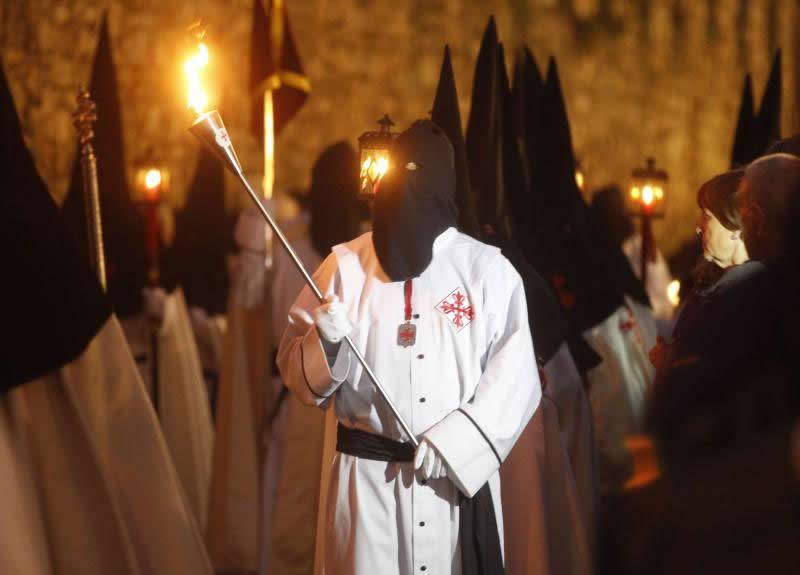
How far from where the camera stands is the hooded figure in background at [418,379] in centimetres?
376

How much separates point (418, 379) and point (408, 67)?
9.86m

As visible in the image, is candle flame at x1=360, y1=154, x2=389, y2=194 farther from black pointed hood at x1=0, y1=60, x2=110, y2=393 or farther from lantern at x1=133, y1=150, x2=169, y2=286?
lantern at x1=133, y1=150, x2=169, y2=286

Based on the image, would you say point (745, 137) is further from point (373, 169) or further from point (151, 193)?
point (151, 193)

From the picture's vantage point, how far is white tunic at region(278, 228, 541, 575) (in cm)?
376

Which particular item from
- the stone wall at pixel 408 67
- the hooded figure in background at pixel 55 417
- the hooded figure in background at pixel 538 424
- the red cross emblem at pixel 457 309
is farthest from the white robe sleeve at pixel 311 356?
the stone wall at pixel 408 67

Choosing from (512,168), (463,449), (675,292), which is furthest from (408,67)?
(463,449)

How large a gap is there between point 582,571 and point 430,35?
9475 mm

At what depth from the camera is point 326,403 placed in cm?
390

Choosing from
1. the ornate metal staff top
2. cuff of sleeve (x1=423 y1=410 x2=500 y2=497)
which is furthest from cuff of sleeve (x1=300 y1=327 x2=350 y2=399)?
the ornate metal staff top

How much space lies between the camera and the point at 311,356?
3.79 meters

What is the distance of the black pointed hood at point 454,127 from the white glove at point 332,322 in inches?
34.3

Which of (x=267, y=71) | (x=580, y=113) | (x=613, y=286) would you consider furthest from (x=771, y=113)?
(x=580, y=113)

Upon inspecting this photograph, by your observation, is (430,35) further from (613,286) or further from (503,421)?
(503,421)

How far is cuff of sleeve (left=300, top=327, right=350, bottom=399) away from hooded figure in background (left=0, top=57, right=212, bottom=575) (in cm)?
61
